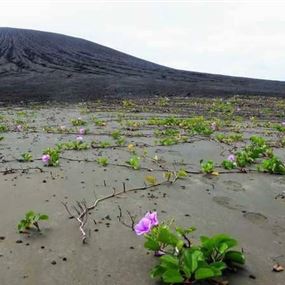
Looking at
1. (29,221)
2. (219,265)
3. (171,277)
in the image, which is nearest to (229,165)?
(29,221)

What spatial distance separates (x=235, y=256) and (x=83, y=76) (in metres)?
22.1

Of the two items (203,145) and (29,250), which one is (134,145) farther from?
(29,250)

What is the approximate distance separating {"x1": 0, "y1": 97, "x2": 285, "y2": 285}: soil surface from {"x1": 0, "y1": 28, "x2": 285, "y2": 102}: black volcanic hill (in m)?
11.4

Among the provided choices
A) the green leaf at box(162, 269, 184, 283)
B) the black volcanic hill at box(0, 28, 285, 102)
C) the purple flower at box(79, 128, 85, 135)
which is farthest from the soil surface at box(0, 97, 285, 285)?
the black volcanic hill at box(0, 28, 285, 102)

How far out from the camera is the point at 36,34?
3712cm

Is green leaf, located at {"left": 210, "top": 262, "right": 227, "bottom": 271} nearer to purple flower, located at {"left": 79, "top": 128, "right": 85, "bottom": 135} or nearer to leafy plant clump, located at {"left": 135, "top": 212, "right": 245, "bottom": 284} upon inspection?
leafy plant clump, located at {"left": 135, "top": 212, "right": 245, "bottom": 284}

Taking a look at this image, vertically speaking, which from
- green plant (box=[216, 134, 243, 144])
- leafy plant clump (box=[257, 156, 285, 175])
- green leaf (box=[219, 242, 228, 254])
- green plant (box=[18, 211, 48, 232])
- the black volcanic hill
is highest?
green leaf (box=[219, 242, 228, 254])

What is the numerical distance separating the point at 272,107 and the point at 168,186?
10.4 meters

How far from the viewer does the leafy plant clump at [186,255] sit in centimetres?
232

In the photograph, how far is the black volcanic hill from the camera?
758 inches

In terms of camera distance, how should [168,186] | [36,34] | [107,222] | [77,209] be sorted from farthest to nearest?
[36,34], [168,186], [77,209], [107,222]

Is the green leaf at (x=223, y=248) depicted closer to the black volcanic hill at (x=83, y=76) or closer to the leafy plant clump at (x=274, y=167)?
the leafy plant clump at (x=274, y=167)

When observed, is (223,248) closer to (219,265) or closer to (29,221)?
(219,265)

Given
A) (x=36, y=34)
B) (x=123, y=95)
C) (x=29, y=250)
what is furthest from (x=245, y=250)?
(x=36, y=34)
